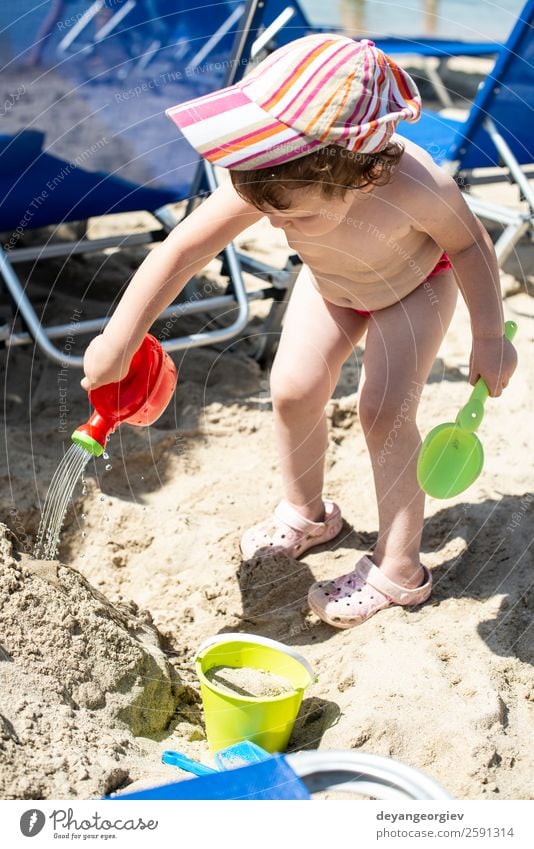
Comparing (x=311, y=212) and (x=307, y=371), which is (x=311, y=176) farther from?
(x=307, y=371)

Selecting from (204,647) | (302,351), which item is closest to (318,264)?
(302,351)

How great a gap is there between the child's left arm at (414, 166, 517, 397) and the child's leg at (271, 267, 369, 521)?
0.82 ft

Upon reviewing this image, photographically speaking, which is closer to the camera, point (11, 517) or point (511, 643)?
point (511, 643)

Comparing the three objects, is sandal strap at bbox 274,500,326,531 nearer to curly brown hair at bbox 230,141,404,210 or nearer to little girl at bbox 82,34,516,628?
little girl at bbox 82,34,516,628

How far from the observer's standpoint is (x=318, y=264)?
71.5 inches

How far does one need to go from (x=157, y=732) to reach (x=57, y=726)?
9.4 inches

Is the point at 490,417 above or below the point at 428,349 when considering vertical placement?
below

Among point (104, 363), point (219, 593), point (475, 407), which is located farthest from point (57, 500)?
point (475, 407)

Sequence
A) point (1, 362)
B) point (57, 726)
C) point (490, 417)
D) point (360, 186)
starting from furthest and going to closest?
point (1, 362) → point (490, 417) → point (360, 186) → point (57, 726)

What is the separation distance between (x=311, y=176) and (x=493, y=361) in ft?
1.58

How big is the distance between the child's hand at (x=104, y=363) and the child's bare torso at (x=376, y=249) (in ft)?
1.14

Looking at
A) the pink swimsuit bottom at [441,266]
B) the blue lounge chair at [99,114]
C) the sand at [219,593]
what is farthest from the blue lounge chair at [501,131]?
the pink swimsuit bottom at [441,266]

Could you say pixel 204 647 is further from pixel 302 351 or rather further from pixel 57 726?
pixel 302 351

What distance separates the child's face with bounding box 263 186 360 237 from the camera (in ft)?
4.87
